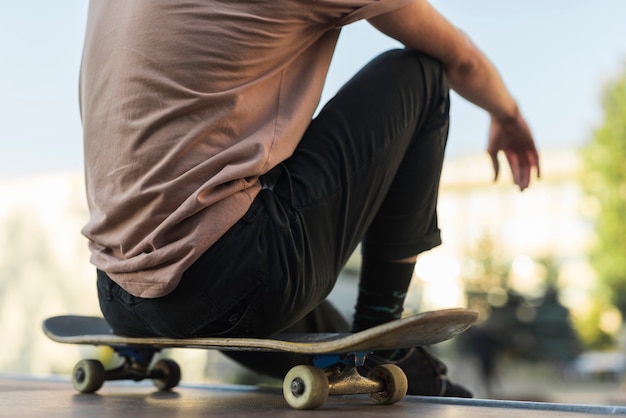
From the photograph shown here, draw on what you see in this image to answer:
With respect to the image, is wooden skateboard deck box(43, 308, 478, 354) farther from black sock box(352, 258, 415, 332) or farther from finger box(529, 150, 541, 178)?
finger box(529, 150, 541, 178)

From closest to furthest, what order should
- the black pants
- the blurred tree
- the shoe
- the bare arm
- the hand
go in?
the black pants → the bare arm → the shoe → the hand → the blurred tree

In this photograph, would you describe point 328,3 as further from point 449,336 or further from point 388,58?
point 449,336

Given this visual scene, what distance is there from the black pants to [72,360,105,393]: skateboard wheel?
0.19m

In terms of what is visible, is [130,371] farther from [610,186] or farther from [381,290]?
[610,186]

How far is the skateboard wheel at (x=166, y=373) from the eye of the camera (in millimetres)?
1555

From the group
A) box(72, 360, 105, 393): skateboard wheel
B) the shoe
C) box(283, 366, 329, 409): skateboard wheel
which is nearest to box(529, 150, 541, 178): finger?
the shoe

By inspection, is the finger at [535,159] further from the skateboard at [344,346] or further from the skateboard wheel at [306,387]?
the skateboard wheel at [306,387]

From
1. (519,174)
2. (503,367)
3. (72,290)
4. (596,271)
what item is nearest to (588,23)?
(596,271)

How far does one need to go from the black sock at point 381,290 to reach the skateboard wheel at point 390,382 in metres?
0.15

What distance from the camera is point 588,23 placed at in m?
23.8

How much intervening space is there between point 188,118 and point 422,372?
2.08 feet

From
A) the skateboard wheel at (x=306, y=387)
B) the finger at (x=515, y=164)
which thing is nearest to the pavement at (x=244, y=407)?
the skateboard wheel at (x=306, y=387)

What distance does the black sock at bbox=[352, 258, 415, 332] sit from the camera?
1.27 metres

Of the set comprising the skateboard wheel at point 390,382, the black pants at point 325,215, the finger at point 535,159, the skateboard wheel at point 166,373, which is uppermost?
the finger at point 535,159
